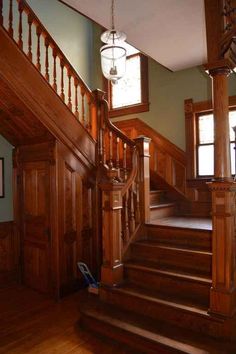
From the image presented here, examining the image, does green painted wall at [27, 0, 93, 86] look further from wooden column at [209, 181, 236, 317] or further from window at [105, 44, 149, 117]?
wooden column at [209, 181, 236, 317]

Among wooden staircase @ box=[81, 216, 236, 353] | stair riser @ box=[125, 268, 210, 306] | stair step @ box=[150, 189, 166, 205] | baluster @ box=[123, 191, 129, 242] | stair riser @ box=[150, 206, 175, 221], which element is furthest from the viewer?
stair step @ box=[150, 189, 166, 205]

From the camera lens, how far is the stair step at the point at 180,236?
3.44m

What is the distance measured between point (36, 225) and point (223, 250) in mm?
2619

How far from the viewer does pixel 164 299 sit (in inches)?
117

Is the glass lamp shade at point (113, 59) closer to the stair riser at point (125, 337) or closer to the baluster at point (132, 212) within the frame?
the baluster at point (132, 212)

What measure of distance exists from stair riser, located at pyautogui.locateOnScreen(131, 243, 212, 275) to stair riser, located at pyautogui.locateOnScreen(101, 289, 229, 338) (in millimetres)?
547

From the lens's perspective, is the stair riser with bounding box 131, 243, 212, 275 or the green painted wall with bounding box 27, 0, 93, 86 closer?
the stair riser with bounding box 131, 243, 212, 275

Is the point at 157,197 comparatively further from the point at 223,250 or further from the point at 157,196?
the point at 223,250

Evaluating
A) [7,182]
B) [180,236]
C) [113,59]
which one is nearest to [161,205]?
[180,236]

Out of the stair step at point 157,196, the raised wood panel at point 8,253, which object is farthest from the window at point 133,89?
the raised wood panel at point 8,253

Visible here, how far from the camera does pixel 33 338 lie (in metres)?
2.92

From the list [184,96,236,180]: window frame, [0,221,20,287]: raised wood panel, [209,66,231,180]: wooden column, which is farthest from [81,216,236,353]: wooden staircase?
[0,221,20,287]: raised wood panel

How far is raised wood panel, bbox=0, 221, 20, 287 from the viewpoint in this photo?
440 centimetres

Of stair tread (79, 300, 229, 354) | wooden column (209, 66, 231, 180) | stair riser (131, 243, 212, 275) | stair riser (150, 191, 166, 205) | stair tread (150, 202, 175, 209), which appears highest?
wooden column (209, 66, 231, 180)
